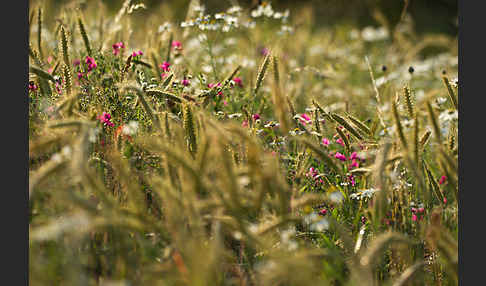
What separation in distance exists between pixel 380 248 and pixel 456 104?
928 millimetres

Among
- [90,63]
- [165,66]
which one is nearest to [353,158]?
[165,66]

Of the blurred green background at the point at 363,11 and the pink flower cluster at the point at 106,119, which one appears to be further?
the blurred green background at the point at 363,11

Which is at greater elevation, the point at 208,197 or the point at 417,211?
the point at 208,197

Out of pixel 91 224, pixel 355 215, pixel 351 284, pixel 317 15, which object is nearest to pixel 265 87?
pixel 355 215

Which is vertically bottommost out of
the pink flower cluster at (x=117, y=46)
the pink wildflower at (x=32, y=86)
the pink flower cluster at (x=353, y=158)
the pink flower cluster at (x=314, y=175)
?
the pink flower cluster at (x=314, y=175)

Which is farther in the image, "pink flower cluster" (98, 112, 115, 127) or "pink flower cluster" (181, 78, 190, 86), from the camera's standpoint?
"pink flower cluster" (181, 78, 190, 86)

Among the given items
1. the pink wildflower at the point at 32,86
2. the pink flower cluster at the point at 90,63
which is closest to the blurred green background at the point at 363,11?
the pink flower cluster at the point at 90,63

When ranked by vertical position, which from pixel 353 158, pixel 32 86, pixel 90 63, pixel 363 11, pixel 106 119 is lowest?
pixel 353 158

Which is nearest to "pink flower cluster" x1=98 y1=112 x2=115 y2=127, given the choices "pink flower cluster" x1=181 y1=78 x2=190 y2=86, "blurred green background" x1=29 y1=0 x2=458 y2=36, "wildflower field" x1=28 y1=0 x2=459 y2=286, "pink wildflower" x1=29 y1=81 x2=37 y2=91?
"wildflower field" x1=28 y1=0 x2=459 y2=286

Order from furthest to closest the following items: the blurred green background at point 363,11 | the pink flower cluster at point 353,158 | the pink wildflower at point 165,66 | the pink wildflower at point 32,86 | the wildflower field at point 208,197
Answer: the blurred green background at point 363,11 < the pink wildflower at point 165,66 < the pink flower cluster at point 353,158 < the pink wildflower at point 32,86 < the wildflower field at point 208,197

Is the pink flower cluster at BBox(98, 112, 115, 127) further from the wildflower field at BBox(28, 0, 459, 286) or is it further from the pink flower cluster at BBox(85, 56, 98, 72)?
the pink flower cluster at BBox(85, 56, 98, 72)

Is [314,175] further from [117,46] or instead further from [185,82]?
[117,46]

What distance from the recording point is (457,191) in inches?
62.9

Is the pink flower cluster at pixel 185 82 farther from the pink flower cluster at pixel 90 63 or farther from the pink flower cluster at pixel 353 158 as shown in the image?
the pink flower cluster at pixel 353 158
